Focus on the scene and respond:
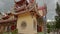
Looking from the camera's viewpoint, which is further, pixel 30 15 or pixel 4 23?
pixel 4 23

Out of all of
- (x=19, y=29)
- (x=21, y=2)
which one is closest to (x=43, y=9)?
(x=21, y=2)

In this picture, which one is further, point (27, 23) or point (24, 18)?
point (24, 18)

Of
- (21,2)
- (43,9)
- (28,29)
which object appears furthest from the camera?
(43,9)

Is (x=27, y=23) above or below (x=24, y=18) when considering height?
below

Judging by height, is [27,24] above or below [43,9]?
below

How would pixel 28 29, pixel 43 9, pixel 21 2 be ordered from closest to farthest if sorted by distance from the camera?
pixel 28 29 → pixel 21 2 → pixel 43 9

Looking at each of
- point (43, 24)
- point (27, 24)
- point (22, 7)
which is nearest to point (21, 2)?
point (22, 7)

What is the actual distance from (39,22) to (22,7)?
292cm

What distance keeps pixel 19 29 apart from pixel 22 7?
1.69 metres

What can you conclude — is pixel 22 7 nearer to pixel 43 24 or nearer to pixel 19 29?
pixel 19 29

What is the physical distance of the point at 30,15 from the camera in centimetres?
1482

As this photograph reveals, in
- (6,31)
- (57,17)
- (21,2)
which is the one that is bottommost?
(6,31)

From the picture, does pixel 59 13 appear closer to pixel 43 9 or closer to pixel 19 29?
pixel 43 9

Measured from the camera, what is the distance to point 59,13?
1747 centimetres
